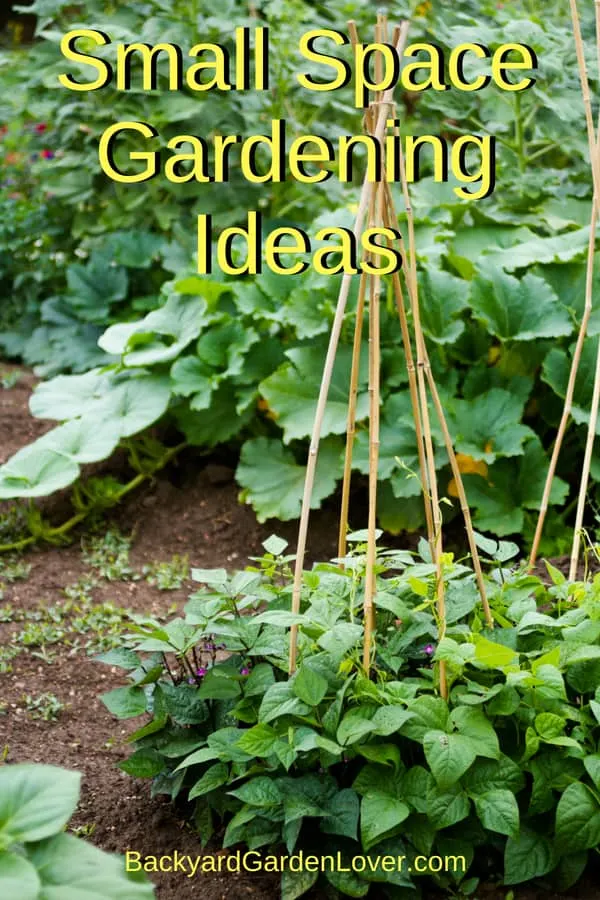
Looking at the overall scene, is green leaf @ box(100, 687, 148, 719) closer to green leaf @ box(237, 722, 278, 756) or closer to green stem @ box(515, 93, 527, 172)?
green leaf @ box(237, 722, 278, 756)

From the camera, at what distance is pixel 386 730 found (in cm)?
184

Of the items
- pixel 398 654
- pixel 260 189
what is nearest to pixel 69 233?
pixel 260 189

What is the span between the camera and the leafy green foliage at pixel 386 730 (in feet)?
6.10

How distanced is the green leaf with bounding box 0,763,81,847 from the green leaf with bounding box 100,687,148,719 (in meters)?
0.63

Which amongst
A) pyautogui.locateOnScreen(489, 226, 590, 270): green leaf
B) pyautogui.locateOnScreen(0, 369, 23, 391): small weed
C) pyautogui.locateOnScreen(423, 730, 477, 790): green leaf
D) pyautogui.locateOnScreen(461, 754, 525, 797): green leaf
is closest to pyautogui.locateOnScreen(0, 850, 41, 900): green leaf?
pyautogui.locateOnScreen(423, 730, 477, 790): green leaf

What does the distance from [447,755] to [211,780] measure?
462mm

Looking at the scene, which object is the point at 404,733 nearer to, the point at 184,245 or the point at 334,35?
the point at 334,35

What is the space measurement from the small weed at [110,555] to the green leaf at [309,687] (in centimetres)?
152

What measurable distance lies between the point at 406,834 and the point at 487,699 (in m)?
0.27

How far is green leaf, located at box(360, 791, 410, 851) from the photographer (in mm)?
1802

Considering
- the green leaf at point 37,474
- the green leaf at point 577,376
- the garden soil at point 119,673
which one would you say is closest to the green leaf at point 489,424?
the green leaf at point 577,376

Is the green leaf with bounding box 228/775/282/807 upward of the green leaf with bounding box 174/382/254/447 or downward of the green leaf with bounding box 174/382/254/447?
upward

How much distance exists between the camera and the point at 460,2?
14.7ft

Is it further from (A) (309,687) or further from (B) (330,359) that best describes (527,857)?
(B) (330,359)
